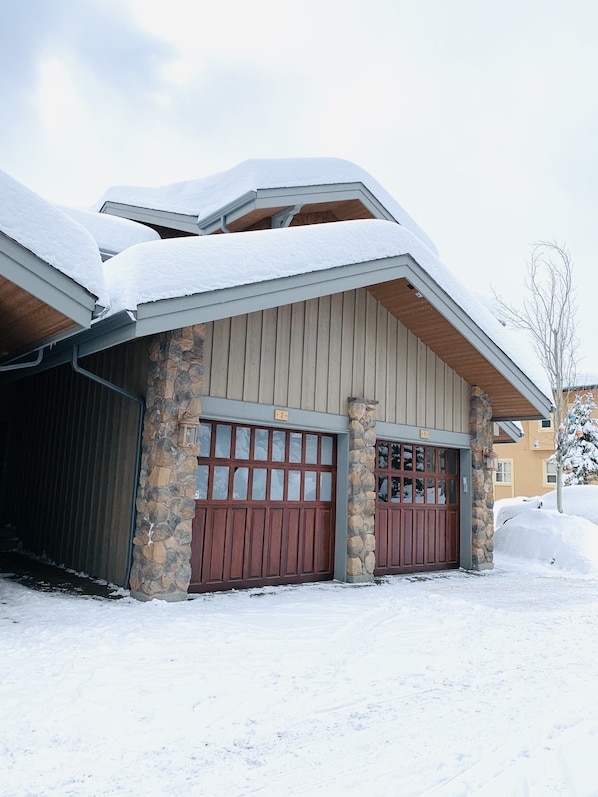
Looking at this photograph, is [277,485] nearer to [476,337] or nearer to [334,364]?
[334,364]

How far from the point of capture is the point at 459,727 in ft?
12.0

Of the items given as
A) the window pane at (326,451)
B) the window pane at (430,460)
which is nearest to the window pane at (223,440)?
the window pane at (326,451)

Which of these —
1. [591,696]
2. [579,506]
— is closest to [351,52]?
[579,506]

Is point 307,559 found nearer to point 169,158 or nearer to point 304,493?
point 304,493

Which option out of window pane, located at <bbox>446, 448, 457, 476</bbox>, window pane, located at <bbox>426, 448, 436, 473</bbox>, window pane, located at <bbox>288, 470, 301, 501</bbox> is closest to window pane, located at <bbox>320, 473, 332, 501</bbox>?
window pane, located at <bbox>288, 470, 301, 501</bbox>

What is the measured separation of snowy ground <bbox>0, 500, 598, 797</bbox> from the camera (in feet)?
9.77

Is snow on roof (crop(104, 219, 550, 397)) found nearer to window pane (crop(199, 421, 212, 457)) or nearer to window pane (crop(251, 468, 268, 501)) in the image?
window pane (crop(199, 421, 212, 457))

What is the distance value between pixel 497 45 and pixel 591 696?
33.4m

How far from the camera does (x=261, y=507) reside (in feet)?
26.4

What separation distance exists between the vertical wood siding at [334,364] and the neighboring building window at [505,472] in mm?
17473

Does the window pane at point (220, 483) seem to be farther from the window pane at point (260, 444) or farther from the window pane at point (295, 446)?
the window pane at point (295, 446)

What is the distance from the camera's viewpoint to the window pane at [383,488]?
9.67 m

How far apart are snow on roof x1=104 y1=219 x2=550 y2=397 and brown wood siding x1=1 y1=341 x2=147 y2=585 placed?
1.38 metres

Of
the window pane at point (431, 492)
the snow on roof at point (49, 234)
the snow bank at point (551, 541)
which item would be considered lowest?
the snow bank at point (551, 541)
